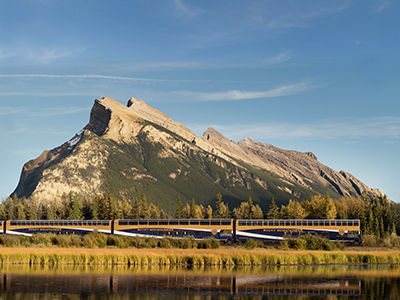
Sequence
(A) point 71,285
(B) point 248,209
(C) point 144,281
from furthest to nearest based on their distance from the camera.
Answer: (B) point 248,209
(C) point 144,281
(A) point 71,285

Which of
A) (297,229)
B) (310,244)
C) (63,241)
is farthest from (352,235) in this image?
(63,241)

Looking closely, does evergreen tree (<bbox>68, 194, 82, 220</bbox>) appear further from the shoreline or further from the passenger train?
the shoreline

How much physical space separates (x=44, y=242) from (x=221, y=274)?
1767 inches

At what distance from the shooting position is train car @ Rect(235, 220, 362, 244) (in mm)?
90062

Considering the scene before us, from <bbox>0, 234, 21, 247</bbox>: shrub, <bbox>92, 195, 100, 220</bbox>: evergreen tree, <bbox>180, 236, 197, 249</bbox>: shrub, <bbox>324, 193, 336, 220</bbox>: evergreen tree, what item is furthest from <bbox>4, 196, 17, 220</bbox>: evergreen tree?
<bbox>324, 193, 336, 220</bbox>: evergreen tree

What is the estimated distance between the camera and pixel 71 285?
38.5m

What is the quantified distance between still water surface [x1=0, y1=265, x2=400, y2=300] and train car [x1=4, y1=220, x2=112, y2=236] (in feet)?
169

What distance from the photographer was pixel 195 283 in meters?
41.3

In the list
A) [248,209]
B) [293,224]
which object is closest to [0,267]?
[293,224]

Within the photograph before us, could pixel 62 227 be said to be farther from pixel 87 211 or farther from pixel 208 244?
pixel 87 211

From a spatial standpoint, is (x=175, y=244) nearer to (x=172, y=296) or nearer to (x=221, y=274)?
(x=221, y=274)

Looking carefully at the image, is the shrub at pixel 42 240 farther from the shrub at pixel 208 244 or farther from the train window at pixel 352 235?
the train window at pixel 352 235

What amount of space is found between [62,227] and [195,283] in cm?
7104

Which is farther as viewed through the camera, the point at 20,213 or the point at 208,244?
the point at 20,213
